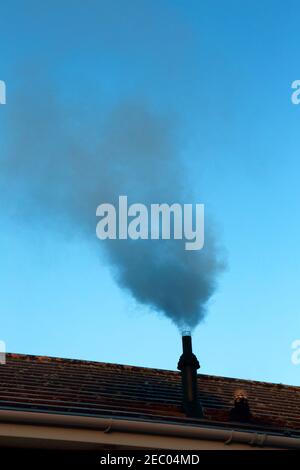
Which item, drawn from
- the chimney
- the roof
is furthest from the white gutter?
the chimney

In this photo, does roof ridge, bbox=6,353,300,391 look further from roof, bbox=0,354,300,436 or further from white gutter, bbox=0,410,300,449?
white gutter, bbox=0,410,300,449

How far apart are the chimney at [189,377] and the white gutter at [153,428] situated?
179 cm

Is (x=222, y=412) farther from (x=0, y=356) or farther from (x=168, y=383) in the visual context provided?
(x=0, y=356)

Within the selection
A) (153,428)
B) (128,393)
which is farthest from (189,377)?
(153,428)

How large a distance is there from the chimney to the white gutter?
179cm

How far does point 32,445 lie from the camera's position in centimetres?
908

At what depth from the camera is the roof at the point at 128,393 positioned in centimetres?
1009
